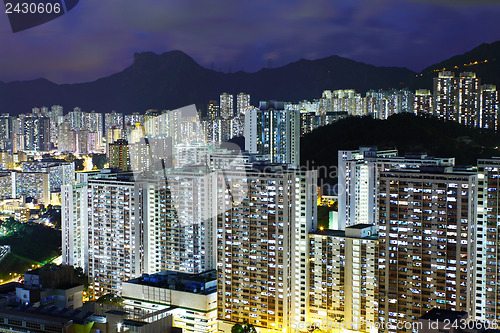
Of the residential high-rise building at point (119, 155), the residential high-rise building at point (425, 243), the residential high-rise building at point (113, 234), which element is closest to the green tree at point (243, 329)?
the residential high-rise building at point (425, 243)

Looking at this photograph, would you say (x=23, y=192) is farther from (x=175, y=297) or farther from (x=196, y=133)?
(x=175, y=297)

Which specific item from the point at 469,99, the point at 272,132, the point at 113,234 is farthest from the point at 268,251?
the point at 469,99

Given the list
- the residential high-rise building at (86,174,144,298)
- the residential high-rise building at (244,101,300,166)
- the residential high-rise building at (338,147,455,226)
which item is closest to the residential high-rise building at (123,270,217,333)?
the residential high-rise building at (86,174,144,298)

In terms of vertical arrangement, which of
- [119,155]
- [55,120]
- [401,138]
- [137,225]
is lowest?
[137,225]

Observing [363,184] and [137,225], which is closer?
[137,225]

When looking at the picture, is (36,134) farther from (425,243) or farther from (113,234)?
(425,243)

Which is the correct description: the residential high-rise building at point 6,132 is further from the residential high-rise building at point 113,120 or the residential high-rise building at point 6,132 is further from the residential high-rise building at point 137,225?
the residential high-rise building at point 137,225

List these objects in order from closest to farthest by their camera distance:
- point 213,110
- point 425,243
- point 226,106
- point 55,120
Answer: point 425,243, point 213,110, point 226,106, point 55,120

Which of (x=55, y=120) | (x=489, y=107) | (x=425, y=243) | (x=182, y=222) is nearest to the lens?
(x=425, y=243)
